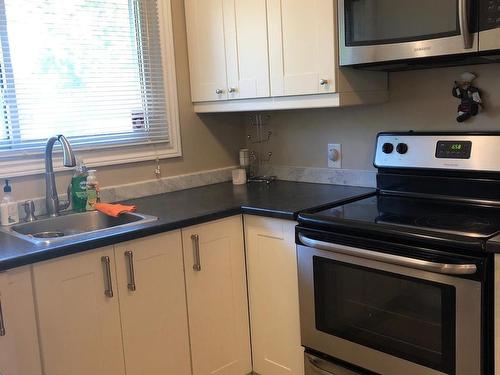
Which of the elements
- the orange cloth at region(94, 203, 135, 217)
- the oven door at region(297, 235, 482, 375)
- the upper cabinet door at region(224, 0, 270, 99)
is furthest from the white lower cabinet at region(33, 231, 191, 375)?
the upper cabinet door at region(224, 0, 270, 99)

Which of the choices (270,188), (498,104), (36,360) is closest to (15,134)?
(36,360)

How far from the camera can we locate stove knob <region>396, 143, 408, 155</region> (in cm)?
219

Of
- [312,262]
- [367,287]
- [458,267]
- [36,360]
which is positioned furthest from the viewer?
[312,262]

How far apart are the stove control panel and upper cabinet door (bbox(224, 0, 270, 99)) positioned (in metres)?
0.59

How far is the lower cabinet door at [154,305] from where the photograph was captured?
1.89 metres

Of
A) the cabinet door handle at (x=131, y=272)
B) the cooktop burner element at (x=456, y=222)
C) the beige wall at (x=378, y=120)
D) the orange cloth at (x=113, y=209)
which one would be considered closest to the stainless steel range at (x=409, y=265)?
the cooktop burner element at (x=456, y=222)

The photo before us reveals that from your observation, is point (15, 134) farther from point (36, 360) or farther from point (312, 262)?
point (312, 262)

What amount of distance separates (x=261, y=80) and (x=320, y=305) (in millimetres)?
1034

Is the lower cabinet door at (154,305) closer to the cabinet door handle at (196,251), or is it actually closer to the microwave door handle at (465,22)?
the cabinet door handle at (196,251)

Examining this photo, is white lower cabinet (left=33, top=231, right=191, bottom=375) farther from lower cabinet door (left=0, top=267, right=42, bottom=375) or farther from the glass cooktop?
the glass cooktop

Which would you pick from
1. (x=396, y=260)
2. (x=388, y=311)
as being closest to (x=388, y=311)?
A: (x=388, y=311)

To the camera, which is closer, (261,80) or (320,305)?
Answer: (320,305)

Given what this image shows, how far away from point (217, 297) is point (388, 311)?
2.41 feet

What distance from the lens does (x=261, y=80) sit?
240 centimetres
